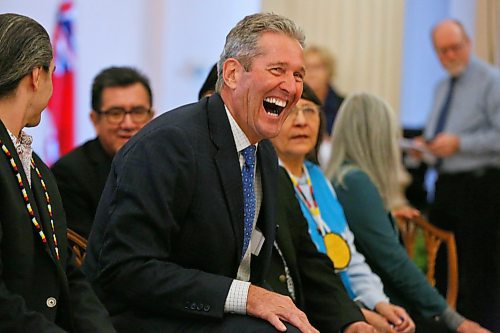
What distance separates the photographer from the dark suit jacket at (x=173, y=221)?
7.40ft

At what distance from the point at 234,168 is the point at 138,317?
1.55 ft

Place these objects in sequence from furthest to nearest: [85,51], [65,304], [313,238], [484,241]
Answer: [85,51]
[484,241]
[313,238]
[65,304]

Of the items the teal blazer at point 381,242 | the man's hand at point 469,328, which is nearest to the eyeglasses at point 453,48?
the teal blazer at point 381,242

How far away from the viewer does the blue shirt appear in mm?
5367

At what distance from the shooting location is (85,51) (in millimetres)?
6746

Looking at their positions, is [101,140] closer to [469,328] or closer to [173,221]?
[173,221]

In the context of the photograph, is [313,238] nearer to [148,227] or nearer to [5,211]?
[148,227]

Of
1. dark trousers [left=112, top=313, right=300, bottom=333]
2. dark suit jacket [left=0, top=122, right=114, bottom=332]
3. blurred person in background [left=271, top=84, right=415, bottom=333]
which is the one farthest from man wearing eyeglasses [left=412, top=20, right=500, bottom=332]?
dark suit jacket [left=0, top=122, right=114, bottom=332]

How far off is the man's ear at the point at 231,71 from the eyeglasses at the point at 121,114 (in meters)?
1.16

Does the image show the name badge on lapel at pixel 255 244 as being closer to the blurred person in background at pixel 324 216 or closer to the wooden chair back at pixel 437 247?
the blurred person in background at pixel 324 216

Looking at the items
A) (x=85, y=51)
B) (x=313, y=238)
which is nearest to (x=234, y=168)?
(x=313, y=238)

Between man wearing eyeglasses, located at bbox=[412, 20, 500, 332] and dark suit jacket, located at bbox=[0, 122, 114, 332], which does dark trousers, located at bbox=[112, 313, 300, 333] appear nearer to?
dark suit jacket, located at bbox=[0, 122, 114, 332]

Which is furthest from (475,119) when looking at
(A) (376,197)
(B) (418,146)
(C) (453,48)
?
(A) (376,197)

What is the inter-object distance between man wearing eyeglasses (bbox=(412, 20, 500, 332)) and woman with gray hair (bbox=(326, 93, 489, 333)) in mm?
1764
